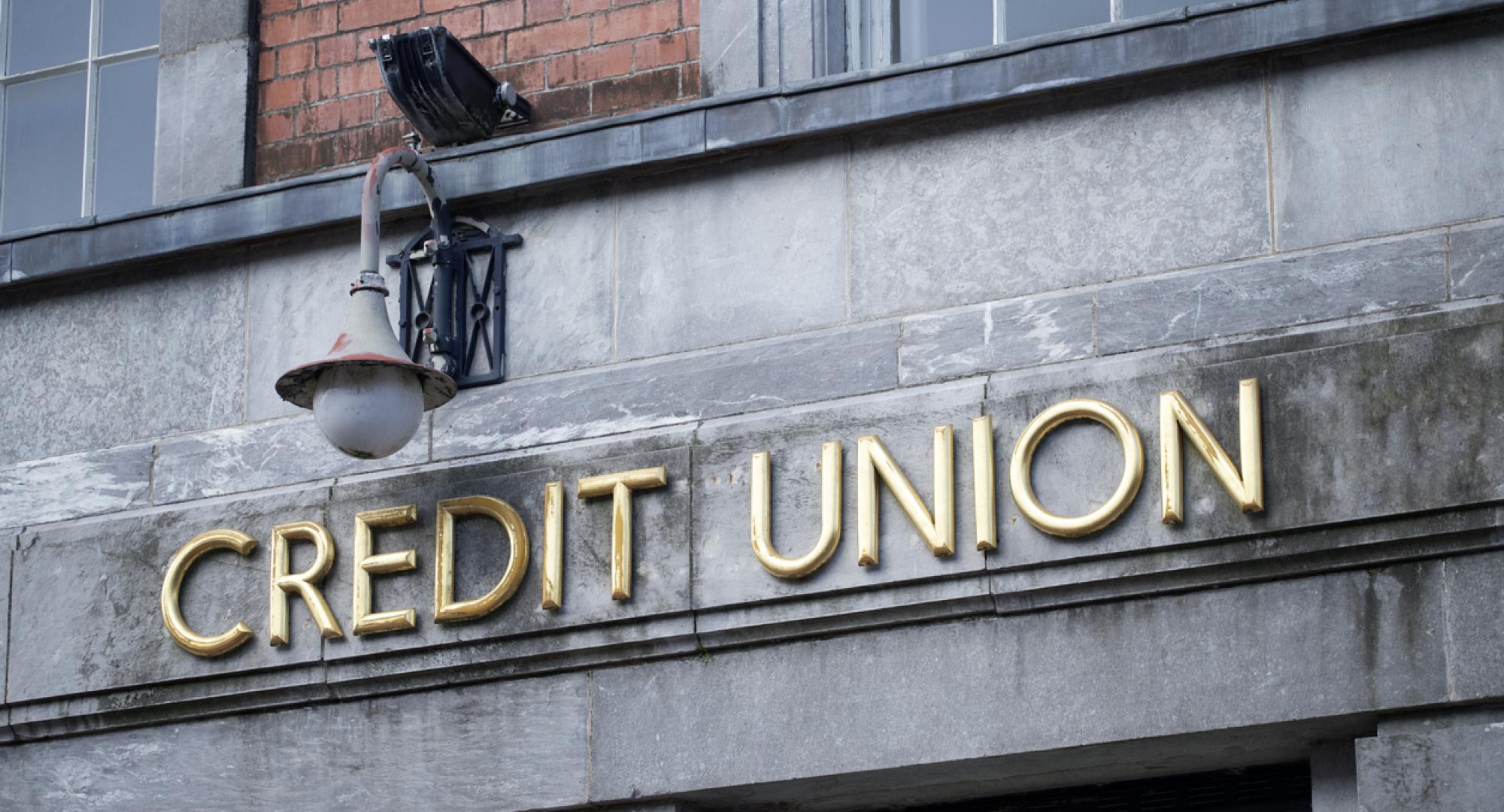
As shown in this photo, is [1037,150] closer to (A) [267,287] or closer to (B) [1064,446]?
(B) [1064,446]

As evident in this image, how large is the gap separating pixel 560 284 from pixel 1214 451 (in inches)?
96.0

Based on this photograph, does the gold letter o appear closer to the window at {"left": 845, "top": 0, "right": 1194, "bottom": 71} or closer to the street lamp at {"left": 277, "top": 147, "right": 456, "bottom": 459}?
the window at {"left": 845, "top": 0, "right": 1194, "bottom": 71}

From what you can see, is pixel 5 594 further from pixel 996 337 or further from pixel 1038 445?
pixel 1038 445

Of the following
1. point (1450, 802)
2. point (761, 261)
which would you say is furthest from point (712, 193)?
point (1450, 802)

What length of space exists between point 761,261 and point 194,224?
2.15m

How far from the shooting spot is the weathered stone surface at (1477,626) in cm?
784

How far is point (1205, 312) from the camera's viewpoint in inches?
336

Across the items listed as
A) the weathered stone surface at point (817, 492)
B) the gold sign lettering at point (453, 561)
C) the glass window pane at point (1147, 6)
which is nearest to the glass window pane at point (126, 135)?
the gold sign lettering at point (453, 561)

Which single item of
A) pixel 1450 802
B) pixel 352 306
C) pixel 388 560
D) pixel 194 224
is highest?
pixel 194 224

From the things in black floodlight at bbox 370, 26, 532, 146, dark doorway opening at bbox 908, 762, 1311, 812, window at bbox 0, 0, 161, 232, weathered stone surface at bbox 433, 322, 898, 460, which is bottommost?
dark doorway opening at bbox 908, 762, 1311, 812

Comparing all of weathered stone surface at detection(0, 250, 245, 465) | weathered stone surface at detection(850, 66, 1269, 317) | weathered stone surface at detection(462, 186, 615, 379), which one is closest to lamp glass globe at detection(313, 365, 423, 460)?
weathered stone surface at detection(462, 186, 615, 379)

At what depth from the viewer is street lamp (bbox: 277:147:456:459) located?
8844mm

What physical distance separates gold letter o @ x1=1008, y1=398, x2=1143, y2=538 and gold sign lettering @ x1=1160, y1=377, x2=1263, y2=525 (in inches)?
3.6

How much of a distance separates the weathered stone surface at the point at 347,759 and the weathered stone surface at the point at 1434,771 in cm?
247
